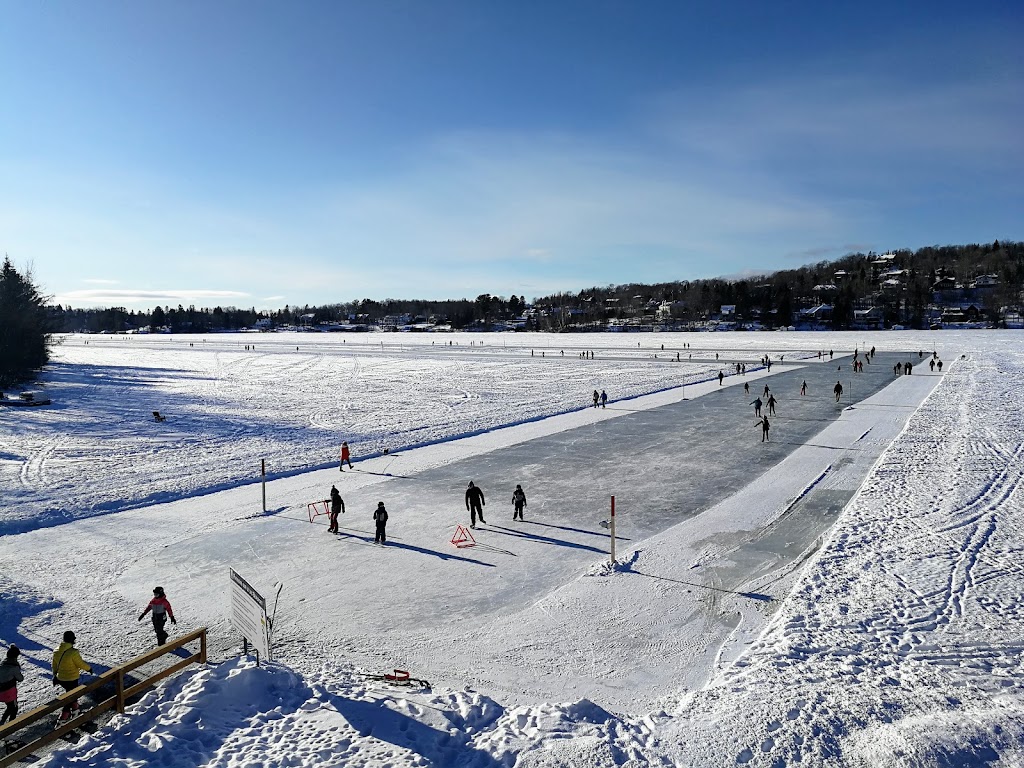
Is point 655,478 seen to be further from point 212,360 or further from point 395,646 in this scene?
point 212,360

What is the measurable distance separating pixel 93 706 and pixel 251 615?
6.43 ft

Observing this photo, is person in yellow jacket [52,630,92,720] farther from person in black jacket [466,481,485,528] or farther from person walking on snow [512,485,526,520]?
person walking on snow [512,485,526,520]

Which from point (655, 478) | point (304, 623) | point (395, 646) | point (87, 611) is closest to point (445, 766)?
point (395, 646)

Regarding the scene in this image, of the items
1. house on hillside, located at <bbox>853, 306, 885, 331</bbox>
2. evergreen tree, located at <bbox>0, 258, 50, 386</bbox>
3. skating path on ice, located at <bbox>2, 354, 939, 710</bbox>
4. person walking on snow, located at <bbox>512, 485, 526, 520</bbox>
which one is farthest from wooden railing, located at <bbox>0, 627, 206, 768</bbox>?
house on hillside, located at <bbox>853, 306, 885, 331</bbox>

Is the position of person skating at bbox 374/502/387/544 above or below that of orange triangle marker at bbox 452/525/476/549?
above

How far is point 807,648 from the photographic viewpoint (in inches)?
340

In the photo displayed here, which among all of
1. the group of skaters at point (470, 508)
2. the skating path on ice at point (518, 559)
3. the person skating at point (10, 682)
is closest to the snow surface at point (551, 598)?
the skating path on ice at point (518, 559)

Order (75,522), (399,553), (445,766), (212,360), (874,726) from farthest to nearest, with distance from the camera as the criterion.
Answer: (212,360) < (75,522) < (399,553) < (874,726) < (445,766)

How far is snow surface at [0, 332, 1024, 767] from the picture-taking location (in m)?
6.89

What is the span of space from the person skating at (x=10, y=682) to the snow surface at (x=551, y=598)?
51cm

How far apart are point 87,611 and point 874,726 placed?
1143 cm

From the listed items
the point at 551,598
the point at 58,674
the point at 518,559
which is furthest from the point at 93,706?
the point at 518,559

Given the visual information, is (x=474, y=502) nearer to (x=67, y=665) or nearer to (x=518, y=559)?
(x=518, y=559)

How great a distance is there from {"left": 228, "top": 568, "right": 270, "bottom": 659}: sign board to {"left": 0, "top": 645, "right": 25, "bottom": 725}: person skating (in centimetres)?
236
